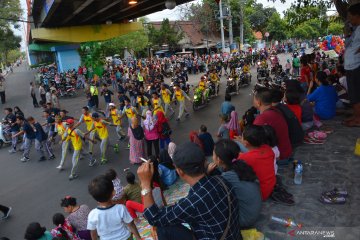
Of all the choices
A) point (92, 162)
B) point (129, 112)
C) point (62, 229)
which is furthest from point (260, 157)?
point (129, 112)

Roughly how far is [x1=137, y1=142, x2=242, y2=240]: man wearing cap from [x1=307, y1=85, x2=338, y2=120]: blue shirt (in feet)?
18.0

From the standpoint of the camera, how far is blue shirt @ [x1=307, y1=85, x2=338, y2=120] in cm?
713

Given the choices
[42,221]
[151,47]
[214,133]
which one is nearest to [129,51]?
[151,47]

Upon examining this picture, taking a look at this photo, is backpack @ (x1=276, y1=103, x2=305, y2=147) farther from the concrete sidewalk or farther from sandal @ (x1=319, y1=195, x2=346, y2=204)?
sandal @ (x1=319, y1=195, x2=346, y2=204)

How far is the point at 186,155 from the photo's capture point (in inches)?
99.2

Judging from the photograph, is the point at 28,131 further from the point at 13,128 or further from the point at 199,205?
the point at 199,205

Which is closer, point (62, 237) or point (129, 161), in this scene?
point (62, 237)

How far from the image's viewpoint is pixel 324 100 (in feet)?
24.2

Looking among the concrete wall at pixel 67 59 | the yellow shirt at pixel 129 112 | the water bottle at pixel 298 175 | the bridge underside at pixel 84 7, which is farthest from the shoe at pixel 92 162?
the concrete wall at pixel 67 59

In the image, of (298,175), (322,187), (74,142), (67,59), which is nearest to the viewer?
(322,187)

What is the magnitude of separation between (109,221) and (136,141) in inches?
211

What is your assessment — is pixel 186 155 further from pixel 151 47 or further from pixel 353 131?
pixel 151 47

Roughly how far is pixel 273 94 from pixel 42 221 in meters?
5.42

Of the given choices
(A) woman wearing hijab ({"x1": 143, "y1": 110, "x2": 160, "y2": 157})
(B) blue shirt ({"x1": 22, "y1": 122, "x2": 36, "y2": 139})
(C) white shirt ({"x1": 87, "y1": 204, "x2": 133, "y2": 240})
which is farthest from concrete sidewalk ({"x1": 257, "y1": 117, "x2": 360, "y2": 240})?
(B) blue shirt ({"x1": 22, "y1": 122, "x2": 36, "y2": 139})
